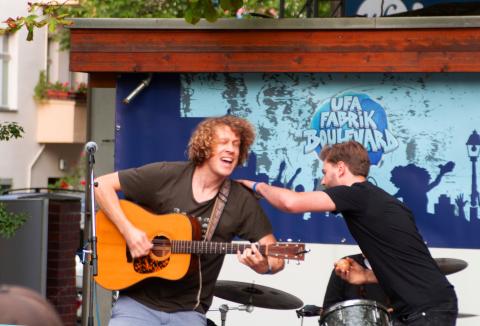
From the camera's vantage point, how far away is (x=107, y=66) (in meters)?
8.64

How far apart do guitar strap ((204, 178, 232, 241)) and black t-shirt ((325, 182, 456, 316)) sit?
570mm

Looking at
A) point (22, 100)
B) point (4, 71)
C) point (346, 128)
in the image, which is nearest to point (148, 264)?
point (346, 128)

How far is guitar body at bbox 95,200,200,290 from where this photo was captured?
6.41 m

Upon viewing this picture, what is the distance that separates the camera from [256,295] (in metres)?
7.74

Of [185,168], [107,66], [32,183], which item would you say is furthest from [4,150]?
[185,168]

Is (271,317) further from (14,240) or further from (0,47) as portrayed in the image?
(0,47)

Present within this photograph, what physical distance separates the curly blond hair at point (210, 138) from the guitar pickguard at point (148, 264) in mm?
601

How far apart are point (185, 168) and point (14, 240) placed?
6.81 meters

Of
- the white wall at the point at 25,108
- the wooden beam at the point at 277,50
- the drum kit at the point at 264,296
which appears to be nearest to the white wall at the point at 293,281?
the drum kit at the point at 264,296

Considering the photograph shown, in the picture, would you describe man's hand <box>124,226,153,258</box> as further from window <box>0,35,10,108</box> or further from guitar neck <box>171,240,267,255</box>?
window <box>0,35,10,108</box>

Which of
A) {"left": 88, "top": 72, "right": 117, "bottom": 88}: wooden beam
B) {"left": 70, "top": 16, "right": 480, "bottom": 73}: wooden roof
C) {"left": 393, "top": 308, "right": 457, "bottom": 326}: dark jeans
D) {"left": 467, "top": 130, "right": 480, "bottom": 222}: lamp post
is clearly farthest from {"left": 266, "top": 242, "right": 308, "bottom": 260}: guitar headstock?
{"left": 88, "top": 72, "right": 117, "bottom": 88}: wooden beam

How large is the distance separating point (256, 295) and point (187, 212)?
1.52 meters

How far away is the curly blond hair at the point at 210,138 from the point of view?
21.1 ft

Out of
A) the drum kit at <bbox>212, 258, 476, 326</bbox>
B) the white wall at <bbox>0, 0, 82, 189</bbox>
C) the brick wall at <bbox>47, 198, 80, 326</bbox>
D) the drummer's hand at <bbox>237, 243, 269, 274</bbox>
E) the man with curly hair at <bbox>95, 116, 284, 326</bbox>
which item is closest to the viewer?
the drummer's hand at <bbox>237, 243, 269, 274</bbox>
